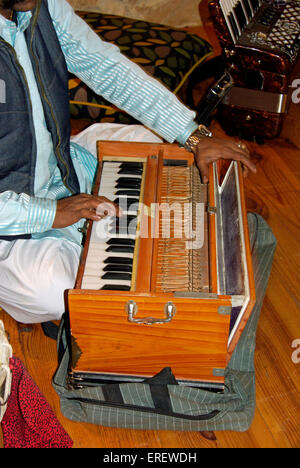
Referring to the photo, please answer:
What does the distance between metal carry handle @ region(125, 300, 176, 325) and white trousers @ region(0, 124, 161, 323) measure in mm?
423

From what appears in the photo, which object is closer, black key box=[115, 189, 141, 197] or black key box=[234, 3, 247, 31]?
black key box=[115, 189, 141, 197]

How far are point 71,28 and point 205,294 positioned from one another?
1.20 meters

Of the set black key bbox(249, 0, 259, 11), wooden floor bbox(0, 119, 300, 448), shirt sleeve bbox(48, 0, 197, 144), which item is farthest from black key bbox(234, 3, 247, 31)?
shirt sleeve bbox(48, 0, 197, 144)

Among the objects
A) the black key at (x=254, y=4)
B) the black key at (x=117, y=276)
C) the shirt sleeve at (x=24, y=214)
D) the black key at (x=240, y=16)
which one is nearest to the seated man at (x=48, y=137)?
the shirt sleeve at (x=24, y=214)

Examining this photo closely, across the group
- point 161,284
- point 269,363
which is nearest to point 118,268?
point 161,284

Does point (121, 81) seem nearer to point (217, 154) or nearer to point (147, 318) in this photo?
point (217, 154)

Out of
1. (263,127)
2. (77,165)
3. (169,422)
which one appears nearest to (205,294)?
(169,422)

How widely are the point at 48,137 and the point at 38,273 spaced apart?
52 cm

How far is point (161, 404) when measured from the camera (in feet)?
5.81

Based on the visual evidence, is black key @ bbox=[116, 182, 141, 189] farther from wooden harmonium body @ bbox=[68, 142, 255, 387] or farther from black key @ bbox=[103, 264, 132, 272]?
black key @ bbox=[103, 264, 132, 272]

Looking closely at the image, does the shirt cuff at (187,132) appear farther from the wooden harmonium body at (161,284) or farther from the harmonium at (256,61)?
the harmonium at (256,61)

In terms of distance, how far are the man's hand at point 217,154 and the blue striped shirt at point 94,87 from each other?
0.13 metres

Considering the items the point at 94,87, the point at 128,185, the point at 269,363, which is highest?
the point at 94,87

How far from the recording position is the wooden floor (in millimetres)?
1832
